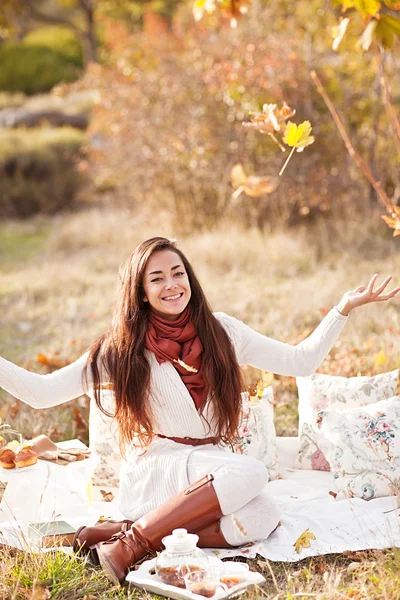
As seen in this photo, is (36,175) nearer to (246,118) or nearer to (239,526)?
(246,118)

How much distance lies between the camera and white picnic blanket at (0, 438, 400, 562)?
3223 millimetres

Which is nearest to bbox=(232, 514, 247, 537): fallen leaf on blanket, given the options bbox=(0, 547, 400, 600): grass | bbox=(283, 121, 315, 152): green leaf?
bbox=(0, 547, 400, 600): grass

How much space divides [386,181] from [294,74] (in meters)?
1.51

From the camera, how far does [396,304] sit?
653 centimetres

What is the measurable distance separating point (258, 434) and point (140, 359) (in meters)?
0.84

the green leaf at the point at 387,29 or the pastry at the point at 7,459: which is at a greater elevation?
the green leaf at the point at 387,29

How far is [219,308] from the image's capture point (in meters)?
6.89

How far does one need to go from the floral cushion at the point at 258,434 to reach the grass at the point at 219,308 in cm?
58

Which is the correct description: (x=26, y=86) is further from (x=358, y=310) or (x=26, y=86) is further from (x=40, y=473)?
(x=40, y=473)

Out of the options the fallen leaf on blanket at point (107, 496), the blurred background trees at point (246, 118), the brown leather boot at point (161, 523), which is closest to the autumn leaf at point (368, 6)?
the brown leather boot at point (161, 523)

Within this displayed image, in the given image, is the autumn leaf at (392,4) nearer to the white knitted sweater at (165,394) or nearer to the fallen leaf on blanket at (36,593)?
the white knitted sweater at (165,394)

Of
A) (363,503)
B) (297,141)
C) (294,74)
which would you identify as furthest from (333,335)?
(294,74)

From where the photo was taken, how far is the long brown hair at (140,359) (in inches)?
135

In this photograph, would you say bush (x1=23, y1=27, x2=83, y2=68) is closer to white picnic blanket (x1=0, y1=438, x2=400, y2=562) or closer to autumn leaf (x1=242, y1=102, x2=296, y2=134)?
white picnic blanket (x1=0, y1=438, x2=400, y2=562)
